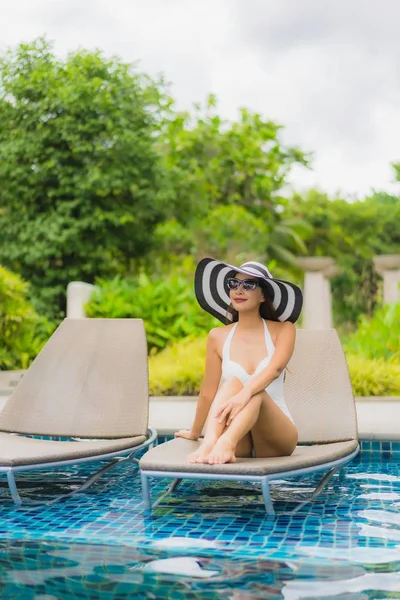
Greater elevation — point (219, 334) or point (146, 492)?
point (219, 334)

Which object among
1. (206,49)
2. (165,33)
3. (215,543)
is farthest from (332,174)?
(215,543)

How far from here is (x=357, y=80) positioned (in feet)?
75.8

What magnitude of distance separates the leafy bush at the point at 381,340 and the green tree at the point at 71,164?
5223 millimetres

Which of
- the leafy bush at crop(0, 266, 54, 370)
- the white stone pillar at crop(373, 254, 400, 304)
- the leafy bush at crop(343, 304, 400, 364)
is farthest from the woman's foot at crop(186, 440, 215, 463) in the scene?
the white stone pillar at crop(373, 254, 400, 304)

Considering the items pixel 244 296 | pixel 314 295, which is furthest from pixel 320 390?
pixel 314 295

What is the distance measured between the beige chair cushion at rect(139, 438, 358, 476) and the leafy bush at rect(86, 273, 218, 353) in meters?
6.43

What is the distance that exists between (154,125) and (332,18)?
6549mm

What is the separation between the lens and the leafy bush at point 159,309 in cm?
1095

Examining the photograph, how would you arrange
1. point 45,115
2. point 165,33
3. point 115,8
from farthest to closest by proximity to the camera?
point 165,33 < point 115,8 < point 45,115

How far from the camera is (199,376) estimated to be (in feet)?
25.6

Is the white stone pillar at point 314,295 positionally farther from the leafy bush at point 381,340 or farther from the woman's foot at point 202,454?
the woman's foot at point 202,454

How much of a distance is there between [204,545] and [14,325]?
292 inches

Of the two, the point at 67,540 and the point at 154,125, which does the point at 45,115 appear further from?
the point at 67,540

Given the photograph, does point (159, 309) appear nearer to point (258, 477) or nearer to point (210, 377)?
point (210, 377)
